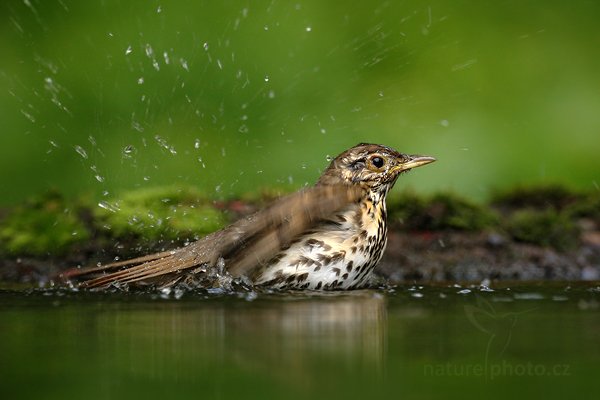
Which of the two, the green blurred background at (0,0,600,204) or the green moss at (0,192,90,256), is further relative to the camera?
the green blurred background at (0,0,600,204)

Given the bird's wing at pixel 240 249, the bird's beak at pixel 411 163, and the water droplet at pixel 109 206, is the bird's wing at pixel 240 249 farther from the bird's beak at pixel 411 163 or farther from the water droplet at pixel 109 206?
the water droplet at pixel 109 206

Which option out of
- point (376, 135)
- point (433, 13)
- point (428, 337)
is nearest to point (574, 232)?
point (376, 135)

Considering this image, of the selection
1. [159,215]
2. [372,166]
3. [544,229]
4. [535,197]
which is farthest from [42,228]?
[535,197]

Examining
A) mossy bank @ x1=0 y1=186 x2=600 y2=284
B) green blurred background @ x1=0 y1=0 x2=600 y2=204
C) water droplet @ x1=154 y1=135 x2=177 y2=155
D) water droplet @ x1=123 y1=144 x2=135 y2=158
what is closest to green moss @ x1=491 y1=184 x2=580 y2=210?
green blurred background @ x1=0 y1=0 x2=600 y2=204

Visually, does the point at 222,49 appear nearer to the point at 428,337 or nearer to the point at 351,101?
the point at 351,101

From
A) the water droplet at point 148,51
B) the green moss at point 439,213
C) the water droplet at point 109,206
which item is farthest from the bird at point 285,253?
the water droplet at point 148,51

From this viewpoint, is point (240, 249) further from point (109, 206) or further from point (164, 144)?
point (164, 144)

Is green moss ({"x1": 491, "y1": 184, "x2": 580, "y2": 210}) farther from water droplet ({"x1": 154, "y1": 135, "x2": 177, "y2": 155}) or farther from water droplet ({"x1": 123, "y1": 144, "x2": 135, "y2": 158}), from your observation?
water droplet ({"x1": 123, "y1": 144, "x2": 135, "y2": 158})
